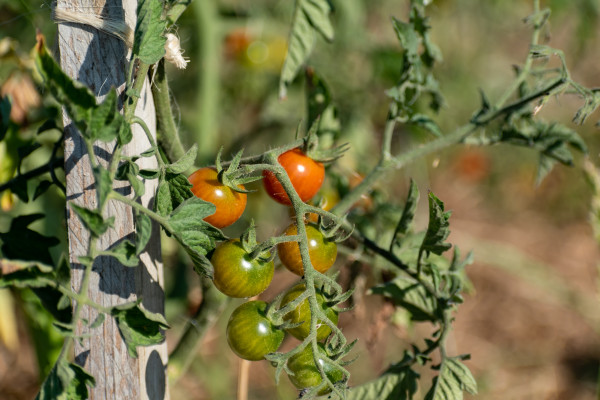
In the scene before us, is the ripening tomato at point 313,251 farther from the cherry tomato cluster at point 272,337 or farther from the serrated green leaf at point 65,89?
the serrated green leaf at point 65,89

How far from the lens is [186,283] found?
1.58 meters

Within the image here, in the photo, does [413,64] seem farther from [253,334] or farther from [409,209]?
[253,334]

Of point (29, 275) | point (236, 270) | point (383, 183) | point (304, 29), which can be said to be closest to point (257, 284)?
point (236, 270)

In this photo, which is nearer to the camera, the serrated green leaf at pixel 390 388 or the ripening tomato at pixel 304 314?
the ripening tomato at pixel 304 314

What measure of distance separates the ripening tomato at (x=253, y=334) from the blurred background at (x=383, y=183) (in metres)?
0.35

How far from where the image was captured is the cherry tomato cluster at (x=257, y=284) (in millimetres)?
683

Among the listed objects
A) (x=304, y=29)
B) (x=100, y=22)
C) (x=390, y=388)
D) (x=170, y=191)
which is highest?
(x=304, y=29)

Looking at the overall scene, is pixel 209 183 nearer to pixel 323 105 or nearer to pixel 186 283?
pixel 323 105

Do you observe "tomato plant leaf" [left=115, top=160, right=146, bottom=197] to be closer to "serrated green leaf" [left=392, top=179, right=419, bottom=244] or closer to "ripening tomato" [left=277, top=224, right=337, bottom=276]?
"ripening tomato" [left=277, top=224, right=337, bottom=276]

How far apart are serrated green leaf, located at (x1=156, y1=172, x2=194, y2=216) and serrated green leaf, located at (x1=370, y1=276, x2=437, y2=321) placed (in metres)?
0.40

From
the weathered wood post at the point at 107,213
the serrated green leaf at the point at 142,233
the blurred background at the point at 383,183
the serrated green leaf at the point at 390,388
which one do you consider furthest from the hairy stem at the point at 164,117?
the serrated green leaf at the point at 390,388

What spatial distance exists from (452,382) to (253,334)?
0.32 m

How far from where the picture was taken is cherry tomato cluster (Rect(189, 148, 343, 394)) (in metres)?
0.68

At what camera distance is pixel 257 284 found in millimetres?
702
